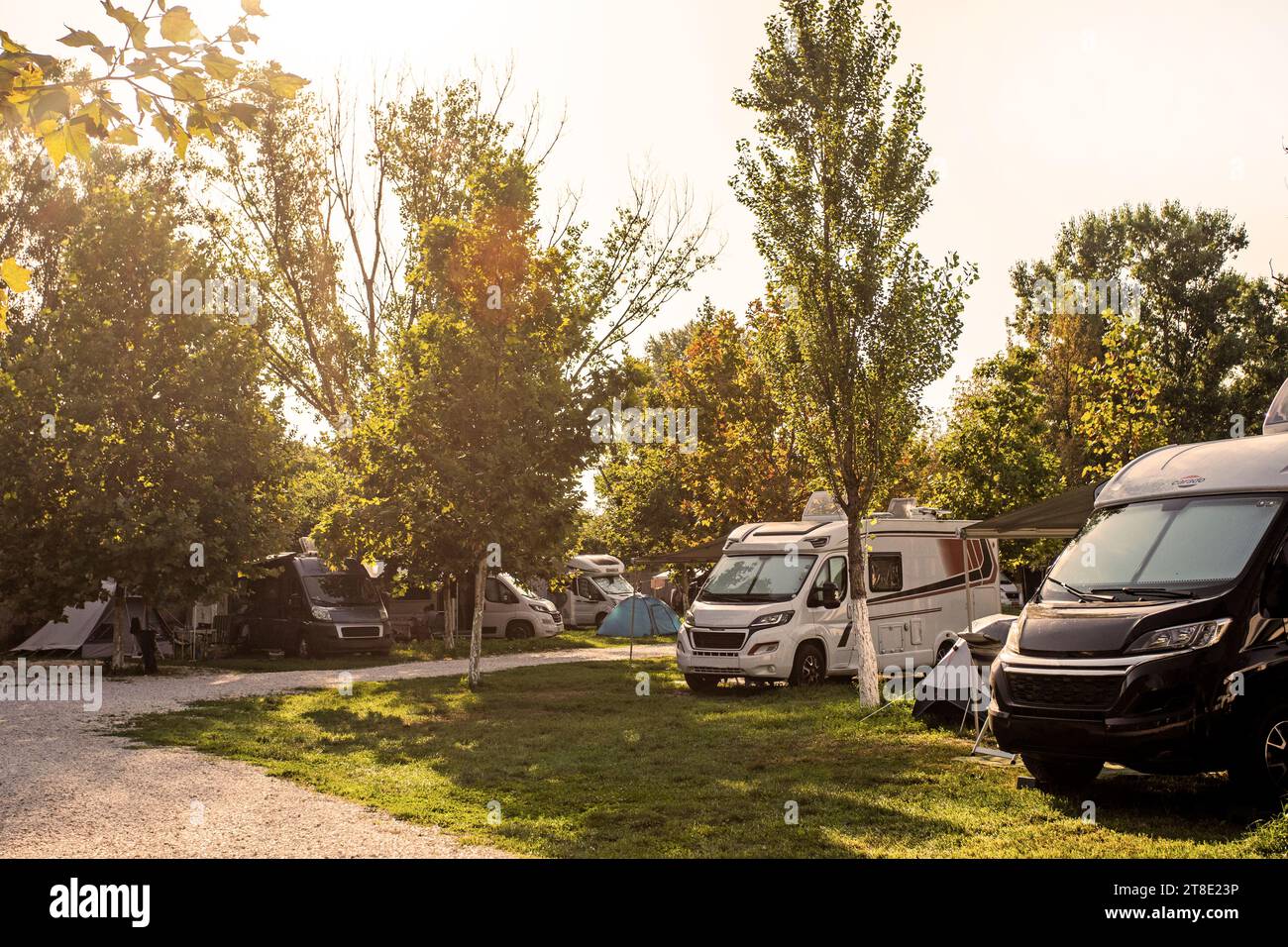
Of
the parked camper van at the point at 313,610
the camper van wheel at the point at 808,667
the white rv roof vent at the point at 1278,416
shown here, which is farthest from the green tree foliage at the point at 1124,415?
the parked camper van at the point at 313,610

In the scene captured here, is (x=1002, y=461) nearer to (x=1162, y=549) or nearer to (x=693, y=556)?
(x=693, y=556)

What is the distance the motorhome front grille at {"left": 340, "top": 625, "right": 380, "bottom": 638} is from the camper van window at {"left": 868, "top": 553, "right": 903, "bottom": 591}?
11.8m

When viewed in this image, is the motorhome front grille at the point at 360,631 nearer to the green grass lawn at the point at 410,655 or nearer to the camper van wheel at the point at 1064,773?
the green grass lawn at the point at 410,655

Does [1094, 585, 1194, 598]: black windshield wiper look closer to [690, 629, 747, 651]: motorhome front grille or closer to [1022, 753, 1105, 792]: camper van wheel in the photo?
[1022, 753, 1105, 792]: camper van wheel

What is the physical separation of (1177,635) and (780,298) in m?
9.66

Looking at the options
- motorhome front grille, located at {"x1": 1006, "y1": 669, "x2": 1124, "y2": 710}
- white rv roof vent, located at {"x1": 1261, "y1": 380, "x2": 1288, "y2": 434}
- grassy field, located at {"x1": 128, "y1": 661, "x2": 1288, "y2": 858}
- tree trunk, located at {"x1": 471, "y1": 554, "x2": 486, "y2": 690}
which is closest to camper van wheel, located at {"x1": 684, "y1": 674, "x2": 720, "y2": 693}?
grassy field, located at {"x1": 128, "y1": 661, "x2": 1288, "y2": 858}

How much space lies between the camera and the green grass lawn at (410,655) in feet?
74.3

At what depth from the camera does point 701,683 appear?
18031mm

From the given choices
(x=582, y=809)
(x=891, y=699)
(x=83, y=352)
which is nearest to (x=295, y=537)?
(x=83, y=352)

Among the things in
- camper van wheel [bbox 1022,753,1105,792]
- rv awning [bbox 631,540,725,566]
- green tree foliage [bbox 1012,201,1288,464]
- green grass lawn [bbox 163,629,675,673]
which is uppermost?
green tree foliage [bbox 1012,201,1288,464]

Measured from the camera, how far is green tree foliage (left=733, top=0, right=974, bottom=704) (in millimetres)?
15320

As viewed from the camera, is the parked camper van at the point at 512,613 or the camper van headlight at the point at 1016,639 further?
the parked camper van at the point at 512,613

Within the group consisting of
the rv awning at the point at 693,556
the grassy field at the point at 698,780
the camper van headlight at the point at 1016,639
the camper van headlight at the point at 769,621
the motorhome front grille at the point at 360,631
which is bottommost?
the grassy field at the point at 698,780

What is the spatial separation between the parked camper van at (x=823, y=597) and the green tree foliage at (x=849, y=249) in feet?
5.73
